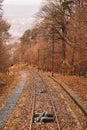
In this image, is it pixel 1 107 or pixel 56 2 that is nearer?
pixel 1 107

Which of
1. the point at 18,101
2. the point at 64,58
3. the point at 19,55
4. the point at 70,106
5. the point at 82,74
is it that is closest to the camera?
the point at 70,106

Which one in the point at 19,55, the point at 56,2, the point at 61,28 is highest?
the point at 56,2

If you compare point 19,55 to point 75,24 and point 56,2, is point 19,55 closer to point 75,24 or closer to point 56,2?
point 56,2

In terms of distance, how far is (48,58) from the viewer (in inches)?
2638

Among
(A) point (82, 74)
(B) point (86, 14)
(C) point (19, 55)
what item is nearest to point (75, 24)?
(B) point (86, 14)

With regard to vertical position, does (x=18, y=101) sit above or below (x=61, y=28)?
below

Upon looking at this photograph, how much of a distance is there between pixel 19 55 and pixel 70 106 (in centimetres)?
9844

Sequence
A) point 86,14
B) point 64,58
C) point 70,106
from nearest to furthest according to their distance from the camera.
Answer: point 70,106, point 86,14, point 64,58

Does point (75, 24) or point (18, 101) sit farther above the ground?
point (75, 24)

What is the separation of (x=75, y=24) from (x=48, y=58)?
27.6 metres

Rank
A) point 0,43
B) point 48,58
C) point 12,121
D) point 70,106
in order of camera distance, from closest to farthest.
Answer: point 12,121, point 70,106, point 0,43, point 48,58

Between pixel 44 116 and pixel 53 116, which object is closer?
pixel 44 116

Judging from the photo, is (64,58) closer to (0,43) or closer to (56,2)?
(56,2)

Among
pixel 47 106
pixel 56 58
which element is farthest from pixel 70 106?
pixel 56 58
